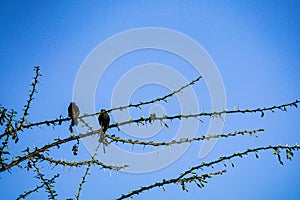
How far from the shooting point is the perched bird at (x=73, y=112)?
266cm

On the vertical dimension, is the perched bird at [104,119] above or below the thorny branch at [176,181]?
above

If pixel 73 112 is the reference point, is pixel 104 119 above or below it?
below

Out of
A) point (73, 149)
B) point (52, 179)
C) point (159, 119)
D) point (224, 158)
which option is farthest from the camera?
point (52, 179)

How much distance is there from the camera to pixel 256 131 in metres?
2.44

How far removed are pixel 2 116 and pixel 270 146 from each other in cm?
206

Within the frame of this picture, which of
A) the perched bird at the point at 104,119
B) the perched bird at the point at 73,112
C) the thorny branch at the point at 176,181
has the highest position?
the perched bird at the point at 73,112

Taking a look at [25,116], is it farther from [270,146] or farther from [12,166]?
[270,146]

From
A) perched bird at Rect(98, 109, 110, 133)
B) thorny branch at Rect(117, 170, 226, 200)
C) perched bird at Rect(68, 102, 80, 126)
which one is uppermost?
perched bird at Rect(68, 102, 80, 126)

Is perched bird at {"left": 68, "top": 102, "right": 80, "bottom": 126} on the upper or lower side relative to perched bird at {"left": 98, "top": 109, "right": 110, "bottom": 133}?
upper

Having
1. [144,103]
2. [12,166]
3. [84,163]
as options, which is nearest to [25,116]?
[12,166]

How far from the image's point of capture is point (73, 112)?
2.76m

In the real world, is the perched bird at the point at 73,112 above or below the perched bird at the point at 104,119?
above

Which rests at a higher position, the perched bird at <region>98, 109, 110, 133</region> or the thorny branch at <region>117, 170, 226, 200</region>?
the perched bird at <region>98, 109, 110, 133</region>

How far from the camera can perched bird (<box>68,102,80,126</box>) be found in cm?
266
